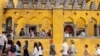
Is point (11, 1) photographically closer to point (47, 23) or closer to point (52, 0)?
point (47, 23)

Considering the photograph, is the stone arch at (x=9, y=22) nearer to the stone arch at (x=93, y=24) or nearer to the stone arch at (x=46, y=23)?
the stone arch at (x=46, y=23)

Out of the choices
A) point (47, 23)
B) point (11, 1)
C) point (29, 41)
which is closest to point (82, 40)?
point (29, 41)

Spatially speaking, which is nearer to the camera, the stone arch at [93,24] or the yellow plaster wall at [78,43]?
the yellow plaster wall at [78,43]

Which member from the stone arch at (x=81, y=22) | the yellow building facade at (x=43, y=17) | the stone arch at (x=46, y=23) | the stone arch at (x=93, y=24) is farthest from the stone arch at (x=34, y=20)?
the stone arch at (x=93, y=24)

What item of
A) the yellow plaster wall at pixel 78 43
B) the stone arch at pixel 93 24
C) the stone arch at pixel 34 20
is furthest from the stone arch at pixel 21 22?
the yellow plaster wall at pixel 78 43

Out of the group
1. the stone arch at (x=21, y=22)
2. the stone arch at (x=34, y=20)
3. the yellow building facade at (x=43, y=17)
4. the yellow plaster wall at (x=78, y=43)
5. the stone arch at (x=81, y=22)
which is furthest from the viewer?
the stone arch at (x=81, y=22)

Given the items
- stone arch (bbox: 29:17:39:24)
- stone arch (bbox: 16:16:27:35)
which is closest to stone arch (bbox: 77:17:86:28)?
stone arch (bbox: 29:17:39:24)

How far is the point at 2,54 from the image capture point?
22.8 meters

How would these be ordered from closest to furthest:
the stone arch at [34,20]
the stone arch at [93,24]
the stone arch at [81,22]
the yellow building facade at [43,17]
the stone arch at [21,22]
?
the yellow building facade at [43,17], the stone arch at [21,22], the stone arch at [34,20], the stone arch at [93,24], the stone arch at [81,22]

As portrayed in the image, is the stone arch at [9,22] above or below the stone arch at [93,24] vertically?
above

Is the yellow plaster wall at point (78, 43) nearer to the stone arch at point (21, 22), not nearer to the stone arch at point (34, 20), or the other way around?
the stone arch at point (21, 22)

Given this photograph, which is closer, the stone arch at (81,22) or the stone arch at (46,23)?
the stone arch at (46,23)

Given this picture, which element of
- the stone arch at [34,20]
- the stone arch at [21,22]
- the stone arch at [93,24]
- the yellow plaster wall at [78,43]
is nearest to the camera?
the yellow plaster wall at [78,43]

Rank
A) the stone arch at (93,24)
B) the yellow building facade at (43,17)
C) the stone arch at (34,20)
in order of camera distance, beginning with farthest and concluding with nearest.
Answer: the stone arch at (93,24) → the stone arch at (34,20) → the yellow building facade at (43,17)
